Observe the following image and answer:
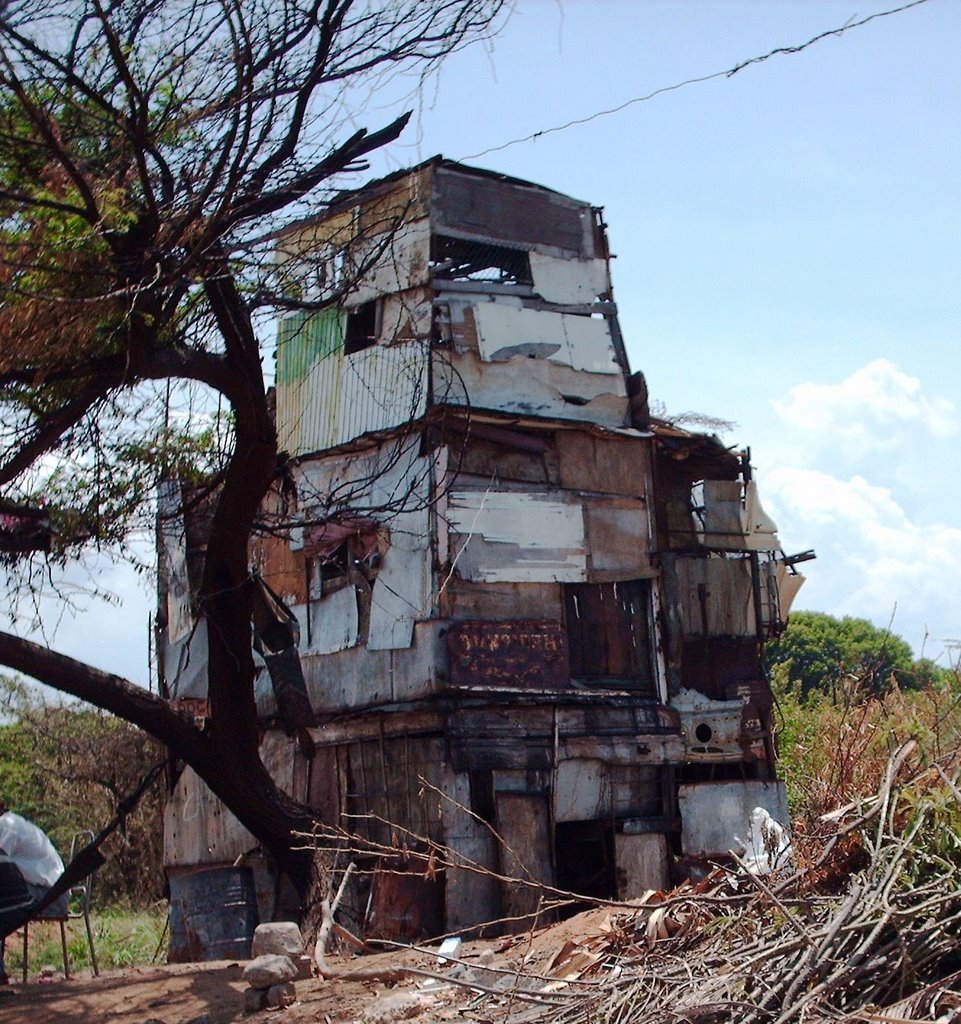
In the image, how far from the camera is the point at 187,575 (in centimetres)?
1689

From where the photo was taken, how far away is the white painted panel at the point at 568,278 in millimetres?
17797

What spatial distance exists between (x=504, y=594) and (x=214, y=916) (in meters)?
5.33

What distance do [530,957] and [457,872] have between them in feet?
28.5

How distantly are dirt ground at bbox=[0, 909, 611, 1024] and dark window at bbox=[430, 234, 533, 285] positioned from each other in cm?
1118

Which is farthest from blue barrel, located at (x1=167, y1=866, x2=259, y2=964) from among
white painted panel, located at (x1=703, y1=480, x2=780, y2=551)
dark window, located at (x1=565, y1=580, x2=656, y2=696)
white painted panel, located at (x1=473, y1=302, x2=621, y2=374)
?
white painted panel, located at (x1=703, y1=480, x2=780, y2=551)

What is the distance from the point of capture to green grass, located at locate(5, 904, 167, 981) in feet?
52.0

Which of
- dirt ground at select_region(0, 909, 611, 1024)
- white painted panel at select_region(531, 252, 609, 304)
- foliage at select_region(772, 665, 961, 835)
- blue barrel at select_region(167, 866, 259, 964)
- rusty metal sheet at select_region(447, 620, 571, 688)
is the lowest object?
blue barrel at select_region(167, 866, 259, 964)

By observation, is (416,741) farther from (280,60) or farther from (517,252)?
(280,60)

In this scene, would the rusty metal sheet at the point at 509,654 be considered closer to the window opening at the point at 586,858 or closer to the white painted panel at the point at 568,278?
the window opening at the point at 586,858

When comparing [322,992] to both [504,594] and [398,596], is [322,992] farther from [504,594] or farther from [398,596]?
[504,594]

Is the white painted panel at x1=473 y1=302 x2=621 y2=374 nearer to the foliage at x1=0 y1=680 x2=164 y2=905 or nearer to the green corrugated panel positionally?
the green corrugated panel

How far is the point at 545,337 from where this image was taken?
56.9 feet

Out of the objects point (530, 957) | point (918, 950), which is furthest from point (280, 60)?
point (918, 950)

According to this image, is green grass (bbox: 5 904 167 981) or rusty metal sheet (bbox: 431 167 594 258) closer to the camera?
green grass (bbox: 5 904 167 981)
